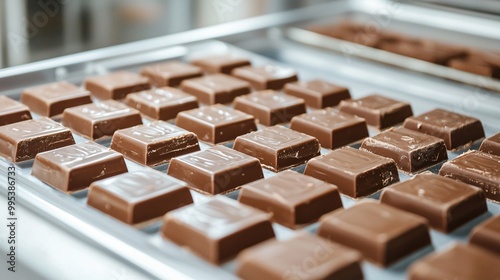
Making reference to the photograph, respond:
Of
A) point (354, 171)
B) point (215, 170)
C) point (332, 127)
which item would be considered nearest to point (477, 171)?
point (354, 171)

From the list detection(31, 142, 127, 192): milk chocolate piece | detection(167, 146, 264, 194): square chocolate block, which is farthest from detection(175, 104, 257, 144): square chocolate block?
detection(31, 142, 127, 192): milk chocolate piece

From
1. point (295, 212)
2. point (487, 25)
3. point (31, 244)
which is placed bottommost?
point (31, 244)

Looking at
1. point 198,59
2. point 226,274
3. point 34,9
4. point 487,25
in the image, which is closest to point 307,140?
point 226,274

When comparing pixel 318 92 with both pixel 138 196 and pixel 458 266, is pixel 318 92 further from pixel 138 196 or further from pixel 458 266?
pixel 458 266

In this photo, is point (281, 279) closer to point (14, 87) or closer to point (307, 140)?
point (307, 140)

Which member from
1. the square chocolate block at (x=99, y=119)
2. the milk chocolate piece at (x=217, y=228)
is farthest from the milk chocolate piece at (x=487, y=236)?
the square chocolate block at (x=99, y=119)
